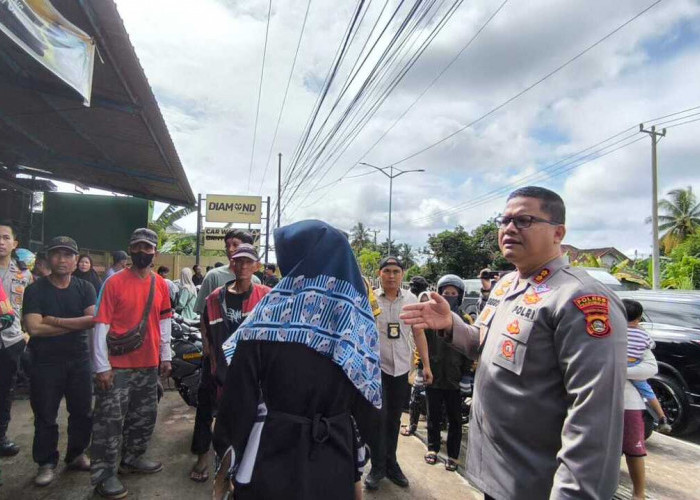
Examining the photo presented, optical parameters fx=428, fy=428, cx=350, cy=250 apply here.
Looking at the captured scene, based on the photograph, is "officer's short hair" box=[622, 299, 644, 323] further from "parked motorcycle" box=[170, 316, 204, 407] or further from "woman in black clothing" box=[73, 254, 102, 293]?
→ "woman in black clothing" box=[73, 254, 102, 293]

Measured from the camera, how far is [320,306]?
173 cm

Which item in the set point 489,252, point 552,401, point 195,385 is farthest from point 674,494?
point 489,252

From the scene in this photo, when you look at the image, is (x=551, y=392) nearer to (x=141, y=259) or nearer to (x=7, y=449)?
(x=141, y=259)

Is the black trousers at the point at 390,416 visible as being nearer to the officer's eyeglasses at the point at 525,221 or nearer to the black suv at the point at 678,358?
the officer's eyeglasses at the point at 525,221

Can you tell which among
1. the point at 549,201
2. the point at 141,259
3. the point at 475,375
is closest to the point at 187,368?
the point at 141,259

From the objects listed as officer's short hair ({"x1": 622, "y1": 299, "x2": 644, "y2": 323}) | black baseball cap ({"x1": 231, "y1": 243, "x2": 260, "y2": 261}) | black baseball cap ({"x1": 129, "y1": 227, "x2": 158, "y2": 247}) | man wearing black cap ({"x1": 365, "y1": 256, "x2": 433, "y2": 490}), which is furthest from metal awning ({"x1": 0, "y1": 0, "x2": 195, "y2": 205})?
officer's short hair ({"x1": 622, "y1": 299, "x2": 644, "y2": 323})

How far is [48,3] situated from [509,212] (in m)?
4.23

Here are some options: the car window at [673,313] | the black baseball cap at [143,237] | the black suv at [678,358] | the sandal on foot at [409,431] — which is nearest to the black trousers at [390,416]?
the sandal on foot at [409,431]

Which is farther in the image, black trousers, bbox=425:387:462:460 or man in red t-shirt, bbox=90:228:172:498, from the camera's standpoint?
black trousers, bbox=425:387:462:460

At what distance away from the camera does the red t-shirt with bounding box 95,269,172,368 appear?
3232 mm

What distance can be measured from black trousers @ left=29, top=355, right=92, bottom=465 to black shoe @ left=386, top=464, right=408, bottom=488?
8.16 feet

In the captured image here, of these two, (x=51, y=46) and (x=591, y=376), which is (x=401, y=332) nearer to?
(x=591, y=376)

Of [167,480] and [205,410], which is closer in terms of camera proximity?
[167,480]

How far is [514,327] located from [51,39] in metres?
4.42
